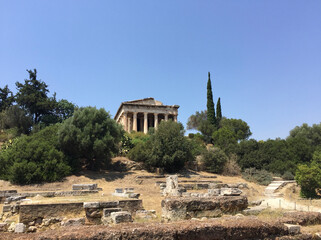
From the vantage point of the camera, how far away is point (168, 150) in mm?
26531

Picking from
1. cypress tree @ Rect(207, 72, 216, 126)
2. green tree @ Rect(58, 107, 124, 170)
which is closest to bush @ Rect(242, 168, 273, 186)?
green tree @ Rect(58, 107, 124, 170)

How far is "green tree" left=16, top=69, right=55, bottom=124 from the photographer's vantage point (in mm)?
37500

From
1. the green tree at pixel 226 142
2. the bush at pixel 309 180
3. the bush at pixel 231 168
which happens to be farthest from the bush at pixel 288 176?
the green tree at pixel 226 142

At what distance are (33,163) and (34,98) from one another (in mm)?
19683

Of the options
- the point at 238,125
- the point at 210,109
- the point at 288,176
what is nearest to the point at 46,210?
the point at 288,176

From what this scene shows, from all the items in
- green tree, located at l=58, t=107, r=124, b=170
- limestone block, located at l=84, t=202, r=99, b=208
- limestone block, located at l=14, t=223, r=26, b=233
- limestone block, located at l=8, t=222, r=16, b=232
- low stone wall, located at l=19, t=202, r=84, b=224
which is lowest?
limestone block, located at l=8, t=222, r=16, b=232

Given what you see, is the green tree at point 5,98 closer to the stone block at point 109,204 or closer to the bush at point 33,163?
the bush at point 33,163

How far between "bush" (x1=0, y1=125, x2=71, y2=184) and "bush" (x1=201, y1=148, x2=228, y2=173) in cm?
1429

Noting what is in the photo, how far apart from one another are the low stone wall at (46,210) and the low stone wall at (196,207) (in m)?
3.91

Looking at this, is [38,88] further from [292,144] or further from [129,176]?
[292,144]

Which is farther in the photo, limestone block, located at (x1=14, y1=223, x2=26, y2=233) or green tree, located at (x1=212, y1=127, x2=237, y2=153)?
green tree, located at (x1=212, y1=127, x2=237, y2=153)

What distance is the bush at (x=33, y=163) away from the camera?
65.0 feet

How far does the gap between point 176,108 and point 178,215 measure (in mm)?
43596

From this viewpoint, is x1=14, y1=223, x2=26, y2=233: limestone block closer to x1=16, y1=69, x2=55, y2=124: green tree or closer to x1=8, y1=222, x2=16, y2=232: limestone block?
x1=8, y1=222, x2=16, y2=232: limestone block
